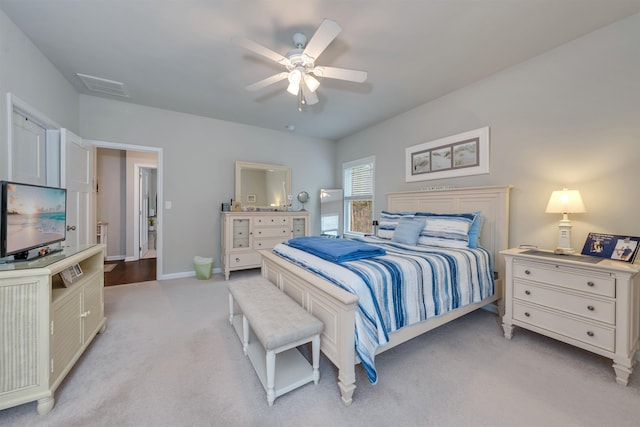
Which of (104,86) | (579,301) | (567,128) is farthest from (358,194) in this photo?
(104,86)

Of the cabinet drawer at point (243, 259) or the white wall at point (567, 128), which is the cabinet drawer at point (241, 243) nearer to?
the cabinet drawer at point (243, 259)

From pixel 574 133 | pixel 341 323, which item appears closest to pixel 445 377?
pixel 341 323

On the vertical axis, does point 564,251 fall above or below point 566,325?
above

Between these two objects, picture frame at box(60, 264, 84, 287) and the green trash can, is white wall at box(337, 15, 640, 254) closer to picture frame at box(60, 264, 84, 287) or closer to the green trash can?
the green trash can

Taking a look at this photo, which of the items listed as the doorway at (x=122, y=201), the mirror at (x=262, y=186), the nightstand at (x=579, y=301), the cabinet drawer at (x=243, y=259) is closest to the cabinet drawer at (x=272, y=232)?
the cabinet drawer at (x=243, y=259)

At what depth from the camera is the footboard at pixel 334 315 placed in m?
1.42

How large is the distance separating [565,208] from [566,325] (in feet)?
3.05

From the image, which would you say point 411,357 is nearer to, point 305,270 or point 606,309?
point 305,270

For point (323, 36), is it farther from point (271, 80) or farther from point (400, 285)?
point (400, 285)

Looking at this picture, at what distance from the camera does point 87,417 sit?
1.33 meters

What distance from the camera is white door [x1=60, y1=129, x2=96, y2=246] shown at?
2.68m

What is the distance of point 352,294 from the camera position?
1.48m

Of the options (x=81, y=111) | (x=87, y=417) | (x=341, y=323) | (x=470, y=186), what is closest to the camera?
(x=87, y=417)

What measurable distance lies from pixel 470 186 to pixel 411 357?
2.13 metres
